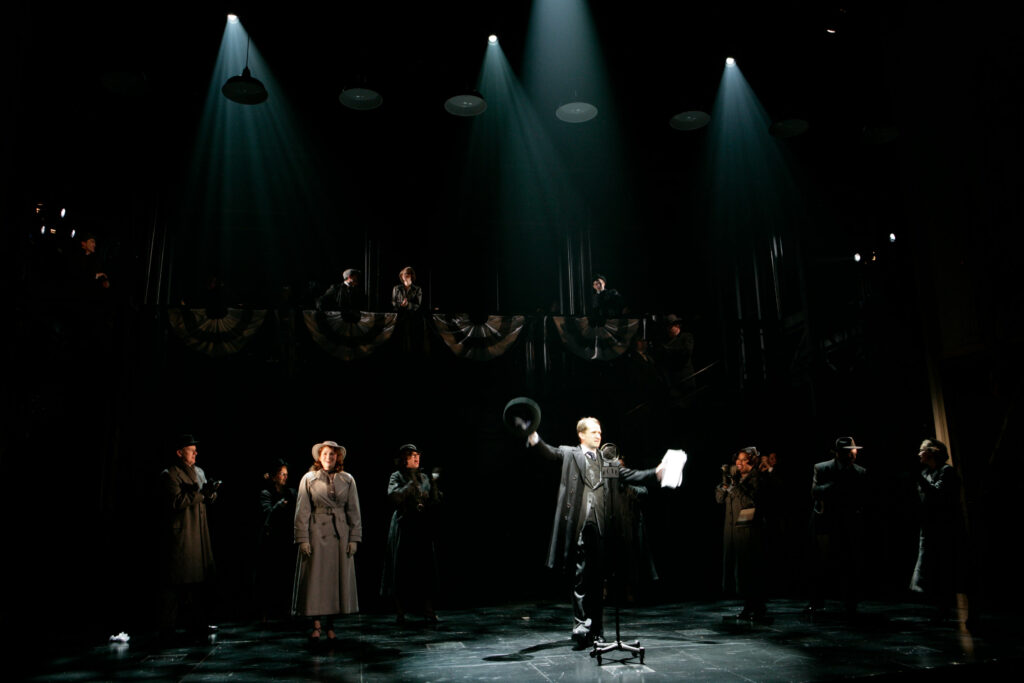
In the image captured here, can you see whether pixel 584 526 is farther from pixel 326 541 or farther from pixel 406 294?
pixel 406 294

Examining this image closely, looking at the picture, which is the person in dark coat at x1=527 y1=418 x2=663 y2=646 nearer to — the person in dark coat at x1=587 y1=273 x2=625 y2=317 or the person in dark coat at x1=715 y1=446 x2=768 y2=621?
the person in dark coat at x1=715 y1=446 x2=768 y2=621

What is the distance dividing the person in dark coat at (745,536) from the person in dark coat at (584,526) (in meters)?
2.36

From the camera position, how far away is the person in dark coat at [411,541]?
26.0 ft

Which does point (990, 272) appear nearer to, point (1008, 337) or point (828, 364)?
point (1008, 337)

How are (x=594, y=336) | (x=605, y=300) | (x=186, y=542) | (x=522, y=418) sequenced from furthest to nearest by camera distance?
(x=605, y=300)
(x=594, y=336)
(x=186, y=542)
(x=522, y=418)

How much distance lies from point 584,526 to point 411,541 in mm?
3144

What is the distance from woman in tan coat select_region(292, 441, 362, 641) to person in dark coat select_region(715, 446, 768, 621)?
4285mm

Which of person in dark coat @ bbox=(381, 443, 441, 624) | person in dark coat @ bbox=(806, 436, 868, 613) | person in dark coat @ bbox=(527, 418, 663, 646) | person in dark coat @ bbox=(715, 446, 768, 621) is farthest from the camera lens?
person in dark coat @ bbox=(381, 443, 441, 624)

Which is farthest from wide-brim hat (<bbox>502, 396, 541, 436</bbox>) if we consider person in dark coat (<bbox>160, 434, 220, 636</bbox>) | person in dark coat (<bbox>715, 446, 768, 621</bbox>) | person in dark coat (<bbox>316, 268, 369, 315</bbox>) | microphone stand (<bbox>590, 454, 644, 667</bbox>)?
person in dark coat (<bbox>316, 268, 369, 315</bbox>)

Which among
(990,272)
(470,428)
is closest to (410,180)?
(470,428)

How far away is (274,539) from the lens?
8570 millimetres

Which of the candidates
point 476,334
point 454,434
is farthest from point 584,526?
point 454,434

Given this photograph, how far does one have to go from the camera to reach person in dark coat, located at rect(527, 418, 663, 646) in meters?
5.63

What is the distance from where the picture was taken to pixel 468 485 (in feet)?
35.4
